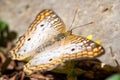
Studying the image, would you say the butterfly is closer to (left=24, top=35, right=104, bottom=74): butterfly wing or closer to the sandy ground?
(left=24, top=35, right=104, bottom=74): butterfly wing

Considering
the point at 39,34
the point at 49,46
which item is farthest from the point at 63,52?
the point at 39,34

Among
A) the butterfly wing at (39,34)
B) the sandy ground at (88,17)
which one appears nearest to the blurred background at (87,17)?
the sandy ground at (88,17)

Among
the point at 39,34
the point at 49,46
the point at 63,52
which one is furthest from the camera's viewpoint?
the point at 39,34

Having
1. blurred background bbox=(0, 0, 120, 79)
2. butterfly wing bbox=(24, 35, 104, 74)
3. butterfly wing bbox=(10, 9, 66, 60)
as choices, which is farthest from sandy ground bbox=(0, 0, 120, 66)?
butterfly wing bbox=(24, 35, 104, 74)

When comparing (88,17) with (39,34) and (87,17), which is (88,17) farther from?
(39,34)

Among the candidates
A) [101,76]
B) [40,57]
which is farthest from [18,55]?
[101,76]
